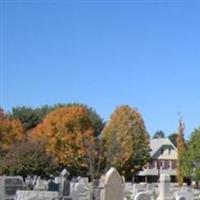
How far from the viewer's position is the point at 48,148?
78.4 meters

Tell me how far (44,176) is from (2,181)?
2988 cm

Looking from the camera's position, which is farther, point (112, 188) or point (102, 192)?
point (102, 192)

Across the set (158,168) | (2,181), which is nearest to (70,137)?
(158,168)

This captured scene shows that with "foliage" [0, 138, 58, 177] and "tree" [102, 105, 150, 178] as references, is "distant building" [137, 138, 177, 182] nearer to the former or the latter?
"tree" [102, 105, 150, 178]

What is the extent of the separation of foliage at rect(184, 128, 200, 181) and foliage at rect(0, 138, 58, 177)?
17.1 metres

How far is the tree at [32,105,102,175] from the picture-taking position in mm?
78750

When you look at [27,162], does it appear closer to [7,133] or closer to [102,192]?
[7,133]

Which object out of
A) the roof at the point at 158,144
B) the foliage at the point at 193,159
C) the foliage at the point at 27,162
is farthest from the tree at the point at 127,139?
the roof at the point at 158,144

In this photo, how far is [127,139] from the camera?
86625 mm

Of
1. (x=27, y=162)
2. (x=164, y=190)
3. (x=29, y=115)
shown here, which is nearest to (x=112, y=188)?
(x=164, y=190)

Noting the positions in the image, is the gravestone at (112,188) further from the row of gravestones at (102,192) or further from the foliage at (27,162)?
the foliage at (27,162)

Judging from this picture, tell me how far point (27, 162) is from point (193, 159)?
20737 millimetres

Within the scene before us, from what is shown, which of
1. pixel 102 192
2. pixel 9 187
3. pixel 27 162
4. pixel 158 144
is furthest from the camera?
pixel 158 144

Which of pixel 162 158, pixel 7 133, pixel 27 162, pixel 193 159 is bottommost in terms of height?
pixel 27 162
